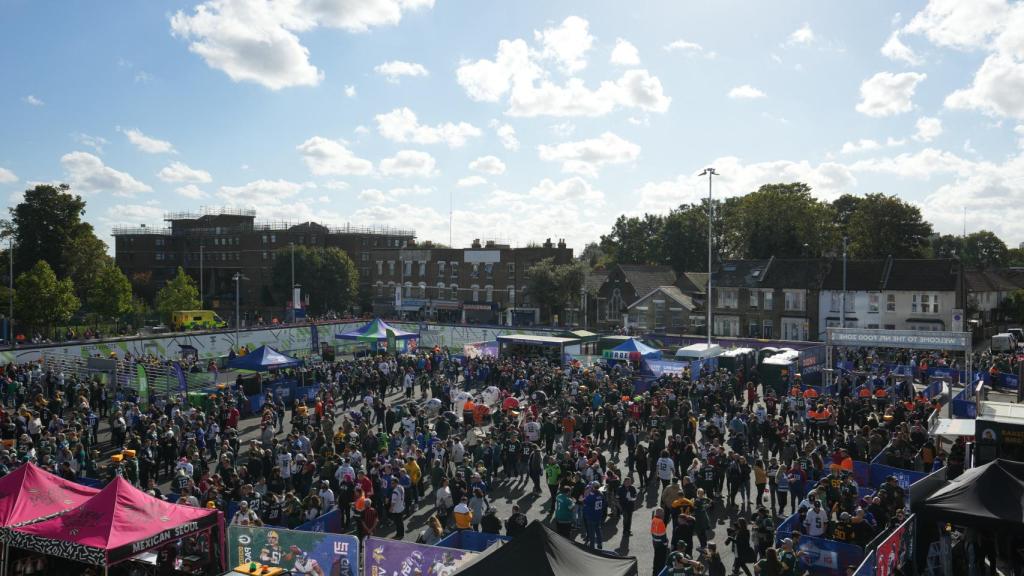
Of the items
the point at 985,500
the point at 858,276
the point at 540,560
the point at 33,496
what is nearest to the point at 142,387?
the point at 33,496

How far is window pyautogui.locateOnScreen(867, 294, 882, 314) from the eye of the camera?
51.3 metres

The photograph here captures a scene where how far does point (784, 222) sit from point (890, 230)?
1049cm

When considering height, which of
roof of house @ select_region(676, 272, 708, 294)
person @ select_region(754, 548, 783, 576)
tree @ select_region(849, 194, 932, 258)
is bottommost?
person @ select_region(754, 548, 783, 576)

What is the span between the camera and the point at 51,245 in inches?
2419

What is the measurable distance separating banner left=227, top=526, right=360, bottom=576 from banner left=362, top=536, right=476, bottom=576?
256mm

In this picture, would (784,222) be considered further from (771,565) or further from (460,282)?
(771,565)

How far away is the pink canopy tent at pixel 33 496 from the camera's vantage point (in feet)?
37.1

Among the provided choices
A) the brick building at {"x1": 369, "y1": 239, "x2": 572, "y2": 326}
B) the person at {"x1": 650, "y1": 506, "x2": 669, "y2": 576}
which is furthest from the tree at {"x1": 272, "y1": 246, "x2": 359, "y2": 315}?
the person at {"x1": 650, "y1": 506, "x2": 669, "y2": 576}

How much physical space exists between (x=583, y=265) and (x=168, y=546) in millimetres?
54283

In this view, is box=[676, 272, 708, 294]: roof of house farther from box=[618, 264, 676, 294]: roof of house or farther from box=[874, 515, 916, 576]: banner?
box=[874, 515, 916, 576]: banner

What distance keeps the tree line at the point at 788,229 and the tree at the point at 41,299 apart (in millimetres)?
54712

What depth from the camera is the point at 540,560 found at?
848 cm

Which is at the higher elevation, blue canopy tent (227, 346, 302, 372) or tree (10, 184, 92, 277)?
tree (10, 184, 92, 277)

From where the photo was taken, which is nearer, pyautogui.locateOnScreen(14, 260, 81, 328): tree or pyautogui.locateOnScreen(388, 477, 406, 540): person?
pyautogui.locateOnScreen(388, 477, 406, 540): person
